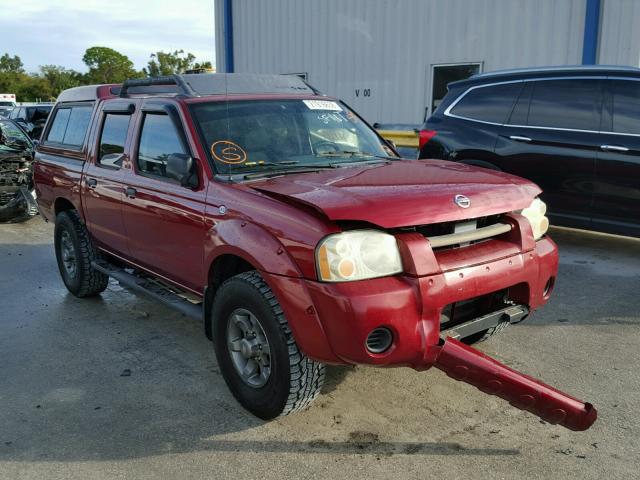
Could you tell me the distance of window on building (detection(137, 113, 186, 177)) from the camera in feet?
13.0

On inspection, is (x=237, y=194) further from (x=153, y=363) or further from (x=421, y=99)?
(x=421, y=99)

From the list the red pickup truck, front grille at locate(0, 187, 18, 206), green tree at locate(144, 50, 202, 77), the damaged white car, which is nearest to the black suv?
the red pickup truck

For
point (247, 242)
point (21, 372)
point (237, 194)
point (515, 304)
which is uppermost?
point (237, 194)

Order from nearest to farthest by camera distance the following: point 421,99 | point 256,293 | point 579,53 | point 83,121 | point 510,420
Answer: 1. point 256,293
2. point 510,420
3. point 83,121
4. point 579,53
5. point 421,99

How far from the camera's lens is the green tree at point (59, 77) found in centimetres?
8750

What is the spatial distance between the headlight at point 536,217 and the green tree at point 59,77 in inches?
3531

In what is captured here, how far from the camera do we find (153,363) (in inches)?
163

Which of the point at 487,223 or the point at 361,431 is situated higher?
the point at 487,223

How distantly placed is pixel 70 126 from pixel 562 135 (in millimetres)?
4879

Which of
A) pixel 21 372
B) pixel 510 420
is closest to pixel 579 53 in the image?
pixel 510 420

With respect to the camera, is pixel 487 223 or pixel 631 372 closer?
pixel 487 223

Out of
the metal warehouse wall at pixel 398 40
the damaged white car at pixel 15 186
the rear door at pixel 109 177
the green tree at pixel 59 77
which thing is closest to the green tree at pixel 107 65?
the green tree at pixel 59 77

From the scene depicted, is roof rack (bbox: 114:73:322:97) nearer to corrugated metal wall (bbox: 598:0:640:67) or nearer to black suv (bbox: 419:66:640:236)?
black suv (bbox: 419:66:640:236)

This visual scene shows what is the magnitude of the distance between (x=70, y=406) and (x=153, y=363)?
684mm
